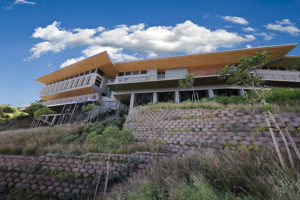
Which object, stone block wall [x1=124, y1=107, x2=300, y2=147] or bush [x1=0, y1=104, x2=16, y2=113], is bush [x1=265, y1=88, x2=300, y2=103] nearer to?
stone block wall [x1=124, y1=107, x2=300, y2=147]

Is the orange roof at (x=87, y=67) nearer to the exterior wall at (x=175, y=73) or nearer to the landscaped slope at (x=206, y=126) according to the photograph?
the exterior wall at (x=175, y=73)

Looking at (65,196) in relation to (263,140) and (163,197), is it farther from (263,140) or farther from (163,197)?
(263,140)

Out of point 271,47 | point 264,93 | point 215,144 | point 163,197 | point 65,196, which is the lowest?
point 65,196

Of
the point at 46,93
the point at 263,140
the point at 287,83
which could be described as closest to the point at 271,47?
the point at 287,83

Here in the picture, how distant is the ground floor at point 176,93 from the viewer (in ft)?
45.6

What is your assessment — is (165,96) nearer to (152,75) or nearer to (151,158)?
(152,75)

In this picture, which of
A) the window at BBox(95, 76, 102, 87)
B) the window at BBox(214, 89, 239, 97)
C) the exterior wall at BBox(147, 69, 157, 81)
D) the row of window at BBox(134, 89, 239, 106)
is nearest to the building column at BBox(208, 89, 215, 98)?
the row of window at BBox(134, 89, 239, 106)

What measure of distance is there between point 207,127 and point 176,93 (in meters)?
8.90

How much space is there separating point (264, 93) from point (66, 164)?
8571 millimetres

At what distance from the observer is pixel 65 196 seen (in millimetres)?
4098

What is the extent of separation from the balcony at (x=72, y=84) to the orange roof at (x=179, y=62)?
1.85 metres

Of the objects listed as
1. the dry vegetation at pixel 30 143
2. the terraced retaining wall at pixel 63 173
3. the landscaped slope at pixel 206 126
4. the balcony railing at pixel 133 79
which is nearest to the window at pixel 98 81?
the balcony railing at pixel 133 79

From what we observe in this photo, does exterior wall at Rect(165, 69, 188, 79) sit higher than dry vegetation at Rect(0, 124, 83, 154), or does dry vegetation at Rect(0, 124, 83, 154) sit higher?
exterior wall at Rect(165, 69, 188, 79)

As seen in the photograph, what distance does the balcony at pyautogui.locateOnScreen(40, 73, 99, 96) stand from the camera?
59.1 ft
